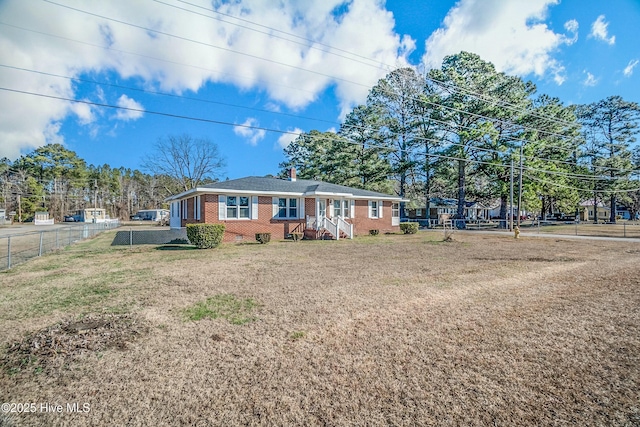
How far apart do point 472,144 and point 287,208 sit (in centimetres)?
2177

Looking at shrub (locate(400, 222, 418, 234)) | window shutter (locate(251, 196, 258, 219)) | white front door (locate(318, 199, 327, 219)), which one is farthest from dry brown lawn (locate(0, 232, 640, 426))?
shrub (locate(400, 222, 418, 234))

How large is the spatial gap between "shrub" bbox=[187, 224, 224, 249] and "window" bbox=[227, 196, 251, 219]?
2.53 metres

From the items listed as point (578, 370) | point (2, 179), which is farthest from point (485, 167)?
point (2, 179)

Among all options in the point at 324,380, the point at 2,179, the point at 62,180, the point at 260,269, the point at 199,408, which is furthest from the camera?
the point at 62,180

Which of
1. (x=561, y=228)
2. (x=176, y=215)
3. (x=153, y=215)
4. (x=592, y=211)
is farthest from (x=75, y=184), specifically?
(x=592, y=211)

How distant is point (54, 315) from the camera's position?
16.0ft

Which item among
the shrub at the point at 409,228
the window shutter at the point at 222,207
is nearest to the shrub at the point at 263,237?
the window shutter at the point at 222,207

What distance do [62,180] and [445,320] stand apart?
233 feet

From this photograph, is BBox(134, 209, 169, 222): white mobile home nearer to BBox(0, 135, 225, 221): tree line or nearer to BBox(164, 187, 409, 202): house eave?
BBox(0, 135, 225, 221): tree line

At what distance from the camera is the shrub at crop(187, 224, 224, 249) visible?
1373 cm

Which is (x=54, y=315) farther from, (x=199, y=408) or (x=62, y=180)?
(x=62, y=180)

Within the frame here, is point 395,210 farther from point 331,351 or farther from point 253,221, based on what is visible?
point 331,351

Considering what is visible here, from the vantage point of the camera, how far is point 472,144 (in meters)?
29.5

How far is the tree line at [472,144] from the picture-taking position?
28.8m
